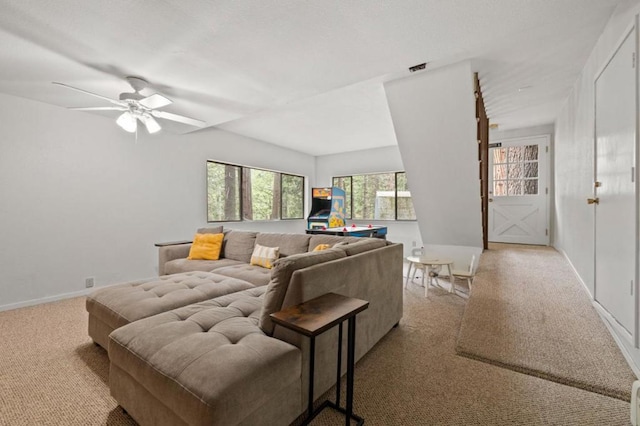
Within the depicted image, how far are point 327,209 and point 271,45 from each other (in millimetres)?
4426

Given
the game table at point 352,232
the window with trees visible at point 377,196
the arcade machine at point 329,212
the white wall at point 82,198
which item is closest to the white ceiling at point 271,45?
the white wall at point 82,198

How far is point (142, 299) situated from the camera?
2.06 m

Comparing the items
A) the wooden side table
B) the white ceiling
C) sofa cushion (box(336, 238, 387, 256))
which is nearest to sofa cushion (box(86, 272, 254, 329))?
sofa cushion (box(336, 238, 387, 256))

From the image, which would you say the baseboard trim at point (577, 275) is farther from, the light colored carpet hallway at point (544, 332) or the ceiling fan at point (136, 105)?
the ceiling fan at point (136, 105)

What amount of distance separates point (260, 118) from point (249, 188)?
5.56 ft

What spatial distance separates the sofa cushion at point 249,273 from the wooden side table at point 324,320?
1.33 meters

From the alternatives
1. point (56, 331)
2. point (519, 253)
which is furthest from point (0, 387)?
point (519, 253)

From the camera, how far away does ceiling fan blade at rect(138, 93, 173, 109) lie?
2.59 meters

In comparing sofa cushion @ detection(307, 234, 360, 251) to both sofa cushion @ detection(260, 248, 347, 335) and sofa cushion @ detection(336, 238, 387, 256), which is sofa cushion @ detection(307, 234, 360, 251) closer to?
sofa cushion @ detection(336, 238, 387, 256)

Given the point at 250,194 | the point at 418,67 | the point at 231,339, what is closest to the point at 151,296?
the point at 231,339

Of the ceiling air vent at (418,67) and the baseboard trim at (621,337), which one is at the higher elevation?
the ceiling air vent at (418,67)

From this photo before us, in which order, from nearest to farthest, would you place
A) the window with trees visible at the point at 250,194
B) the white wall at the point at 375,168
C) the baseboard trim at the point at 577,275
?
1. the baseboard trim at the point at 577,275
2. the window with trees visible at the point at 250,194
3. the white wall at the point at 375,168

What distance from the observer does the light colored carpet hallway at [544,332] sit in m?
1.75

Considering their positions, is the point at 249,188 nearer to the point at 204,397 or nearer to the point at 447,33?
the point at 447,33
